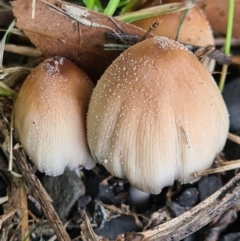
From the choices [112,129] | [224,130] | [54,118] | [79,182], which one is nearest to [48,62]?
[54,118]

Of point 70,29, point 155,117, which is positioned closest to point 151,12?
point 70,29

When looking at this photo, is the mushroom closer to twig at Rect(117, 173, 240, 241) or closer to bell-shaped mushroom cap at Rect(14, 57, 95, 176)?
bell-shaped mushroom cap at Rect(14, 57, 95, 176)

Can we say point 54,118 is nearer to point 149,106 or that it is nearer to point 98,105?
point 98,105

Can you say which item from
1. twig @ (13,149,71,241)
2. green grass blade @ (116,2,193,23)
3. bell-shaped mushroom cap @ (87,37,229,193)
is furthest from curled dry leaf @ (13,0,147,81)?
twig @ (13,149,71,241)

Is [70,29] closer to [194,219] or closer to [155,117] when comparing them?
[155,117]

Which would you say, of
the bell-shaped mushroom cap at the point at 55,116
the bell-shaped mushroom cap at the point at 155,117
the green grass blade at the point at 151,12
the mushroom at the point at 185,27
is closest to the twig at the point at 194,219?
the bell-shaped mushroom cap at the point at 155,117
